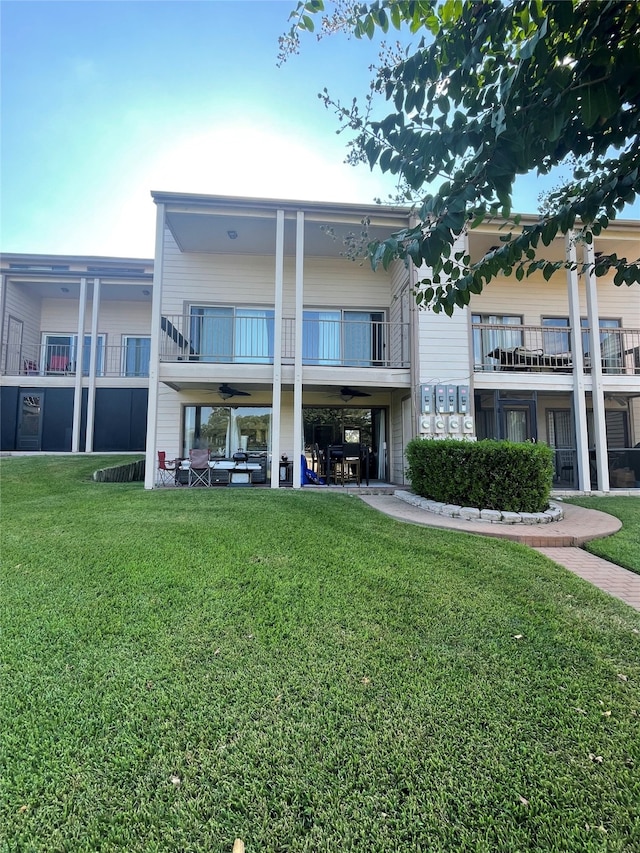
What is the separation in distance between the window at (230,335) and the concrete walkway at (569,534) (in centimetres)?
561

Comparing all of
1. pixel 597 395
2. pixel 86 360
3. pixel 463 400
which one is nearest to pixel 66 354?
pixel 86 360

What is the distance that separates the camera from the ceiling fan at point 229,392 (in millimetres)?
10148

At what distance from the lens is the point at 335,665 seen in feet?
7.85

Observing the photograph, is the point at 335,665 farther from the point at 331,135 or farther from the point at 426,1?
the point at 426,1

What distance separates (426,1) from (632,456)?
1064 centimetres

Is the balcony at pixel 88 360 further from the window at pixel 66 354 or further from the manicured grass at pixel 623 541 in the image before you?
the manicured grass at pixel 623 541

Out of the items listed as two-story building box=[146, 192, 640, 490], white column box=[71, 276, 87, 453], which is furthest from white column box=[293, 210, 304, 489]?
white column box=[71, 276, 87, 453]

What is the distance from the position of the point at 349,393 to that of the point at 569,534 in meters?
6.12

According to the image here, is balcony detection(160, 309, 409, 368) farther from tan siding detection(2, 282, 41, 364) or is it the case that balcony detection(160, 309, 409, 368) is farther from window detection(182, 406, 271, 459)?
tan siding detection(2, 282, 41, 364)

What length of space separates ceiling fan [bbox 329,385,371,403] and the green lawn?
21.4 feet

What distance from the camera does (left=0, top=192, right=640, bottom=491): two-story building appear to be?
902 centimetres

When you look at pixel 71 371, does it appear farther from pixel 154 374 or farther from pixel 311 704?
pixel 311 704

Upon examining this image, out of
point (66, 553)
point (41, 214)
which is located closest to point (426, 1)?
point (66, 553)

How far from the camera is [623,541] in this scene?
5004 millimetres
